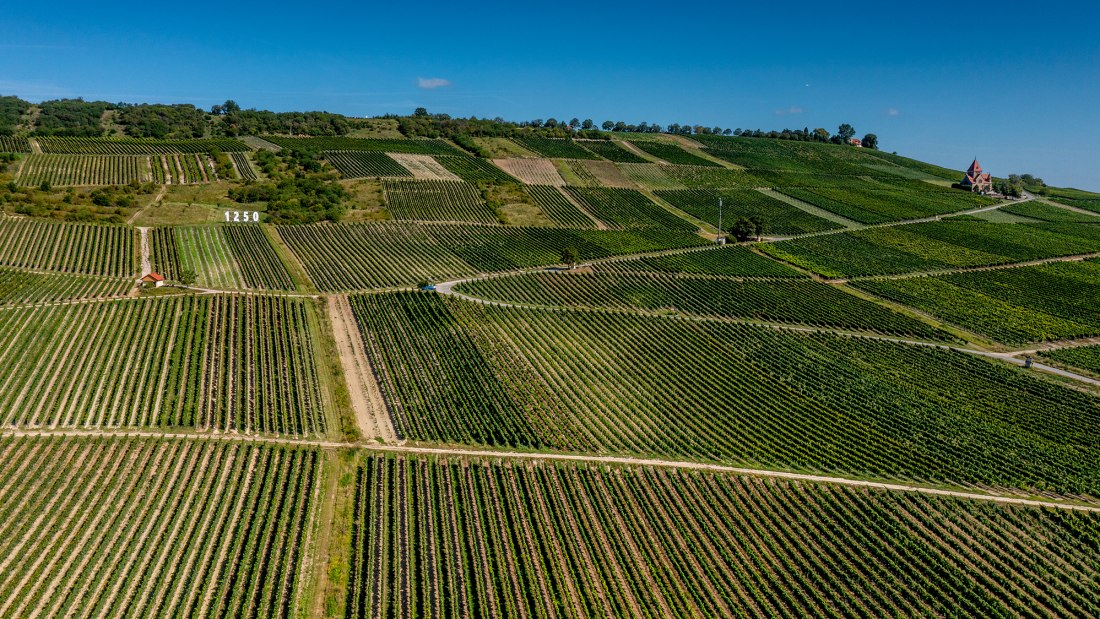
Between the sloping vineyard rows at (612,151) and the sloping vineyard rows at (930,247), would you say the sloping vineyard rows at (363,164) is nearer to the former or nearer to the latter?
the sloping vineyard rows at (612,151)

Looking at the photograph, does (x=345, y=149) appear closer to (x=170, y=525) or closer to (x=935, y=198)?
(x=170, y=525)

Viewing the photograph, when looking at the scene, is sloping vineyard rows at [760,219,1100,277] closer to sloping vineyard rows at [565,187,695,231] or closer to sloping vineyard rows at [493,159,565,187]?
sloping vineyard rows at [565,187,695,231]

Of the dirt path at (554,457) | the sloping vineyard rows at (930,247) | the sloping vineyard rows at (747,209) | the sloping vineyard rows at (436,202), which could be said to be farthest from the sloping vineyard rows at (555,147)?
the dirt path at (554,457)

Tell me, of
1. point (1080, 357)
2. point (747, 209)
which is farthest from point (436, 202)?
point (1080, 357)

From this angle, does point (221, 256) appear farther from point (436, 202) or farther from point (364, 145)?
point (364, 145)

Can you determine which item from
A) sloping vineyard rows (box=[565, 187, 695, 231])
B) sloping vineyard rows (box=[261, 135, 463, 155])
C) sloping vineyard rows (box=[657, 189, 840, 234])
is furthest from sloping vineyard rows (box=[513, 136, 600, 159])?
sloping vineyard rows (box=[657, 189, 840, 234])
